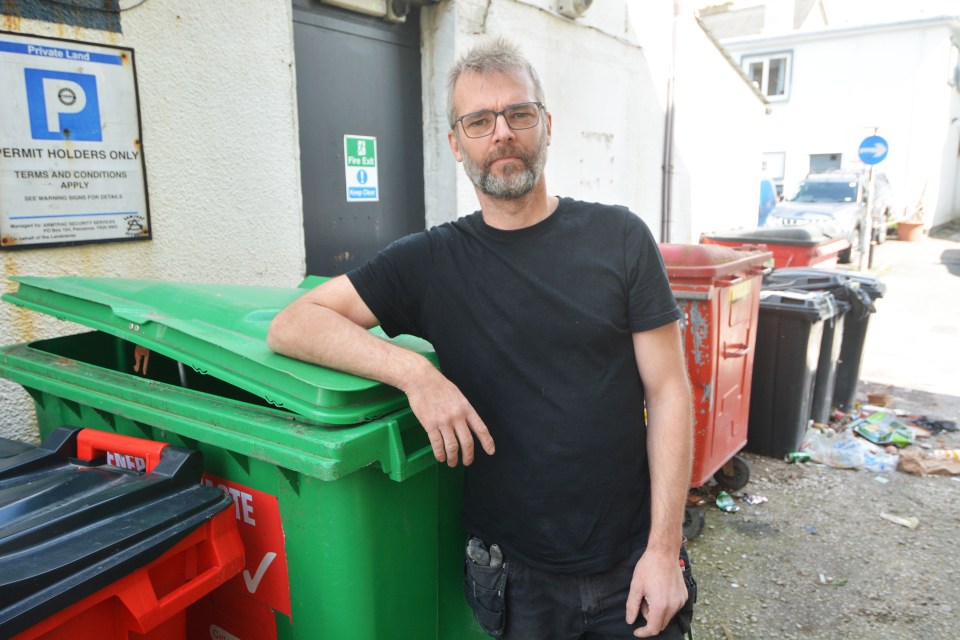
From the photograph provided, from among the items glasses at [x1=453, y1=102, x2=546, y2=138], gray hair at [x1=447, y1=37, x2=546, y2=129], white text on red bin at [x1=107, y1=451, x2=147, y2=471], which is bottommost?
white text on red bin at [x1=107, y1=451, x2=147, y2=471]

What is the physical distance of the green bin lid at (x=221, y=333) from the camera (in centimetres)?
151

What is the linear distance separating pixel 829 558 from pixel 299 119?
3.59 metres

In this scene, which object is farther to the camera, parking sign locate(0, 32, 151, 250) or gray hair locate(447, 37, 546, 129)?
parking sign locate(0, 32, 151, 250)

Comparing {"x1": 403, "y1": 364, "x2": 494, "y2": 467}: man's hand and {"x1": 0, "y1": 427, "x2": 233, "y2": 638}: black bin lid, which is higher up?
{"x1": 403, "y1": 364, "x2": 494, "y2": 467}: man's hand

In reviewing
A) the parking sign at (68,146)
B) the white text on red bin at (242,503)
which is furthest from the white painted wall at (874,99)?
the white text on red bin at (242,503)

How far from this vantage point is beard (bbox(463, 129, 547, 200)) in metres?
1.63

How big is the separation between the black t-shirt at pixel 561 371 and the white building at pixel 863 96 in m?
21.7

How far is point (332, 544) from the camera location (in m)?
1.52

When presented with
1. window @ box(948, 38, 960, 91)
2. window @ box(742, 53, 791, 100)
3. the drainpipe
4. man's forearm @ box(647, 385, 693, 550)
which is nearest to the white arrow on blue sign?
the drainpipe

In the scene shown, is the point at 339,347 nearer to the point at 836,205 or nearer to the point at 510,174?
the point at 510,174

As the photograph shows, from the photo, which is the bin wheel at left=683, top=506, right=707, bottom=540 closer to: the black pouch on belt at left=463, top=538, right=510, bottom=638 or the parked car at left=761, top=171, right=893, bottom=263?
the black pouch on belt at left=463, top=538, right=510, bottom=638

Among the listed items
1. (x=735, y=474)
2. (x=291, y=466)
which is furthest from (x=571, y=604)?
(x=735, y=474)

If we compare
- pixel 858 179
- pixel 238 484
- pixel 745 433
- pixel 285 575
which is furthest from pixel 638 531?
pixel 858 179

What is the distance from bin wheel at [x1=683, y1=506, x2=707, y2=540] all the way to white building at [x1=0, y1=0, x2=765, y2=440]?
2.37 metres
